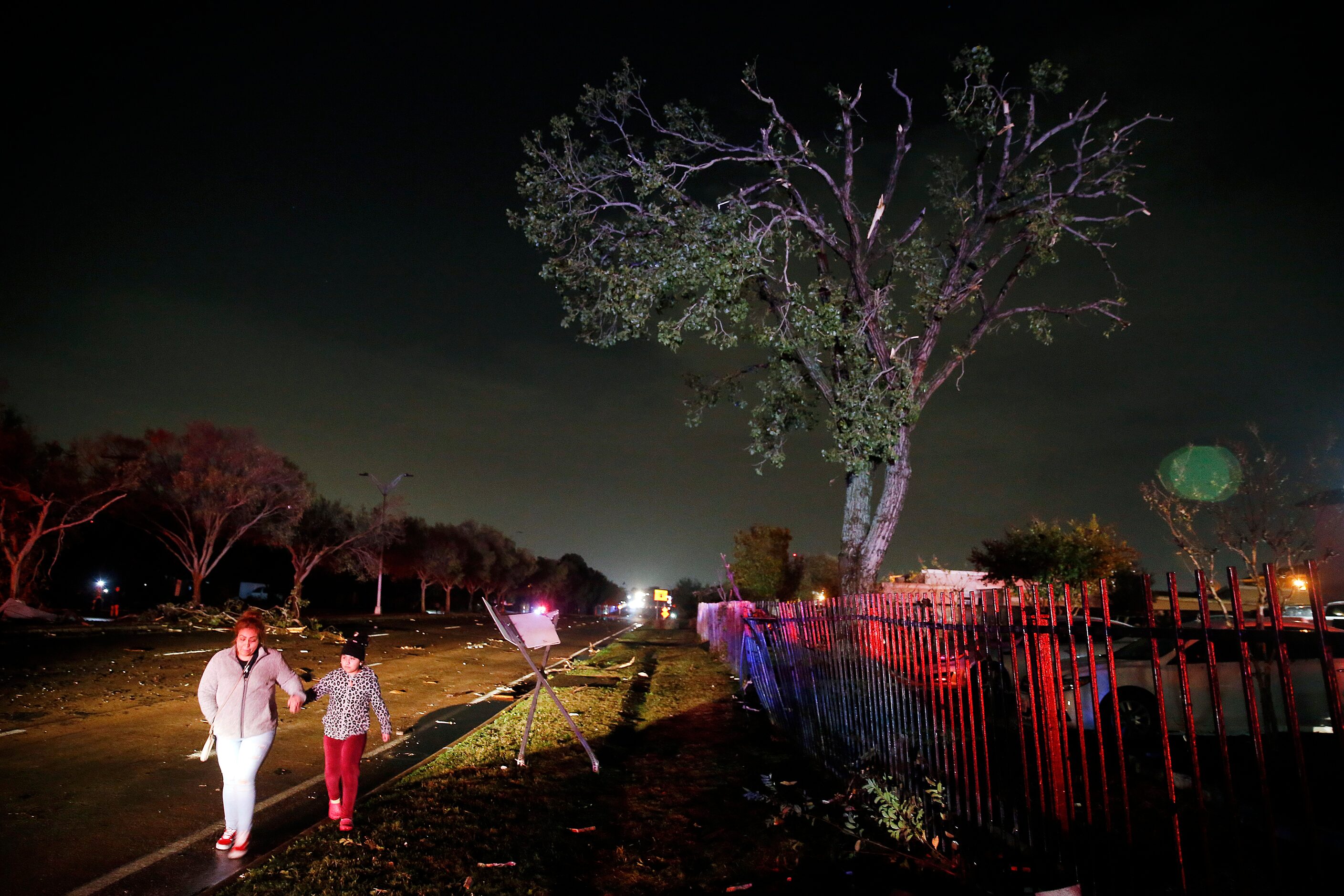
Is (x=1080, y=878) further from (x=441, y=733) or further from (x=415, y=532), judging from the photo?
(x=415, y=532)

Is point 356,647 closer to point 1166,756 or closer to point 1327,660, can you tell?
point 1166,756

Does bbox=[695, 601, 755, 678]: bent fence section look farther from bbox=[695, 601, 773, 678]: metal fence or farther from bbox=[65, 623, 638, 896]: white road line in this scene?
bbox=[65, 623, 638, 896]: white road line

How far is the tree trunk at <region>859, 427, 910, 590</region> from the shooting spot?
13.8m

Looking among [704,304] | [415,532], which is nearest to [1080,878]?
[704,304]

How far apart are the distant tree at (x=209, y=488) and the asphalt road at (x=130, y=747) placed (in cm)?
1824

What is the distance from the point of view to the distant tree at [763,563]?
4628 cm

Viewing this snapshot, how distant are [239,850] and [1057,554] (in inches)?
1227

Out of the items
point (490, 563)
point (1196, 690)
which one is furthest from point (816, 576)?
point (1196, 690)

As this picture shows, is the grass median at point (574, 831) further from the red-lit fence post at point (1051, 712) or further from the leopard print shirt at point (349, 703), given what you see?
the red-lit fence post at point (1051, 712)

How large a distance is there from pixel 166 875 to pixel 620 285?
1006 cm

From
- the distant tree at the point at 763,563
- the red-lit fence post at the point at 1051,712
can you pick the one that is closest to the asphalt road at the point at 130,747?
the red-lit fence post at the point at 1051,712

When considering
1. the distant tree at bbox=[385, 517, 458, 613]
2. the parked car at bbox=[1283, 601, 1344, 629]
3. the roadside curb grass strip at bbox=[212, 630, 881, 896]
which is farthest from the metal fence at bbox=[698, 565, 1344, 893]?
the distant tree at bbox=[385, 517, 458, 613]

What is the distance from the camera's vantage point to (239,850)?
5.54m

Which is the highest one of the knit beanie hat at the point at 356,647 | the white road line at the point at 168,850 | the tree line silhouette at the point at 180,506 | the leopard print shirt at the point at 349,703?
the tree line silhouette at the point at 180,506
